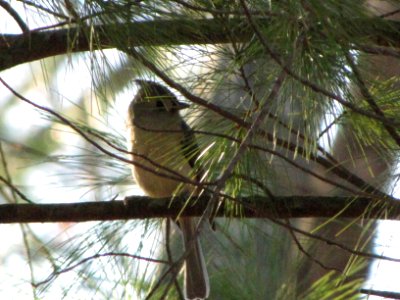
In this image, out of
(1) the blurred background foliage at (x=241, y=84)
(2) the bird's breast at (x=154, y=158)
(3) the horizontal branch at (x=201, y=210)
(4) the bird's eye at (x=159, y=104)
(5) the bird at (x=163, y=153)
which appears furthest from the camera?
(4) the bird's eye at (x=159, y=104)

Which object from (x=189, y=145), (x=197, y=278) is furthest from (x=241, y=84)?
(x=197, y=278)

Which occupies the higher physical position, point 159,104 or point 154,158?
point 159,104

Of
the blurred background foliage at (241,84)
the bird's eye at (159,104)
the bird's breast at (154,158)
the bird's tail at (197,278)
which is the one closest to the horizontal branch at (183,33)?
the blurred background foliage at (241,84)

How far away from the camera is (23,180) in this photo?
8.04 metres

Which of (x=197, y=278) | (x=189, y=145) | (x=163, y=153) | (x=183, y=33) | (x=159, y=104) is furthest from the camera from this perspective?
(x=159, y=104)

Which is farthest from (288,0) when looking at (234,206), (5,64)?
(5,64)

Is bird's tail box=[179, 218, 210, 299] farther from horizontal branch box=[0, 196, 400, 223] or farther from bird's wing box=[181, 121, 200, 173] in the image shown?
bird's wing box=[181, 121, 200, 173]

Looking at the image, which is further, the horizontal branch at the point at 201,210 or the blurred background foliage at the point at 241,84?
the horizontal branch at the point at 201,210

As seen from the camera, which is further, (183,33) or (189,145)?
(189,145)

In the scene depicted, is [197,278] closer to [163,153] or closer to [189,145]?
[163,153]

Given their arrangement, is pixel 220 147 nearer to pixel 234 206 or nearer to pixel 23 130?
pixel 234 206

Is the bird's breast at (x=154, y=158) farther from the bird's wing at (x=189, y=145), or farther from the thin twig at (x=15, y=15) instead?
the thin twig at (x=15, y=15)

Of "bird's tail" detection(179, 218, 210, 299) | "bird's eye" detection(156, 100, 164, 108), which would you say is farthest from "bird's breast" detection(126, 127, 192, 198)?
"bird's tail" detection(179, 218, 210, 299)

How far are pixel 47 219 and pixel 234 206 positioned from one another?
0.66 meters
